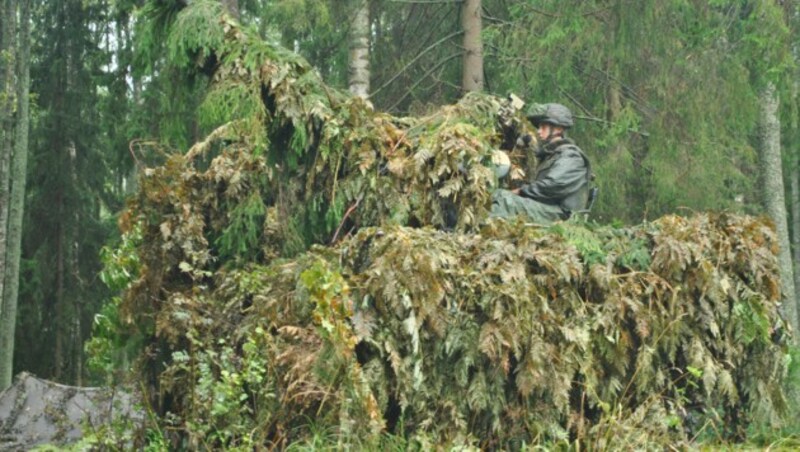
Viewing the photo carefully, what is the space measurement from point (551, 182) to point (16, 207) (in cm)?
1352

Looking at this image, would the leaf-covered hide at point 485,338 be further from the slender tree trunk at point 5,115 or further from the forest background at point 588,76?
the slender tree trunk at point 5,115

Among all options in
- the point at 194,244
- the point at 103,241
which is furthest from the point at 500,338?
Result: the point at 103,241

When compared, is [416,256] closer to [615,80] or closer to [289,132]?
[289,132]

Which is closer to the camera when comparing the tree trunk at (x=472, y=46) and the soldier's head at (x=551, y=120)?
the soldier's head at (x=551, y=120)

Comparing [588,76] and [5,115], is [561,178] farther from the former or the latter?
[5,115]

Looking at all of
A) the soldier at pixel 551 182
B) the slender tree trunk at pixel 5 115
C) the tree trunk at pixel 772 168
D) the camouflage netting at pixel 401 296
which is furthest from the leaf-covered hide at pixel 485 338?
the slender tree trunk at pixel 5 115

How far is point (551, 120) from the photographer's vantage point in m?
9.97

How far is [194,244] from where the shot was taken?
27.7 ft

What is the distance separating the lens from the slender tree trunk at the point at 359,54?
14.9m

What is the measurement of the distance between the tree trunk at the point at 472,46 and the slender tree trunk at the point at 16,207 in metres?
8.65

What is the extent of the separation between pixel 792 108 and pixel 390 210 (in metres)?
9.42

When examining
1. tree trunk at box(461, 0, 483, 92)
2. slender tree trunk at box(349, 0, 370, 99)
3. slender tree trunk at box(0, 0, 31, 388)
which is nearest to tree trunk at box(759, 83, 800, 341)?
tree trunk at box(461, 0, 483, 92)

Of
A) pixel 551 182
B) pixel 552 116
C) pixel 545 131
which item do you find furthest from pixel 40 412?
pixel 552 116

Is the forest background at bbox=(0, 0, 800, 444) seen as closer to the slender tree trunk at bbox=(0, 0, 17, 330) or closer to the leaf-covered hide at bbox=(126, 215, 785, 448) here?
the slender tree trunk at bbox=(0, 0, 17, 330)
